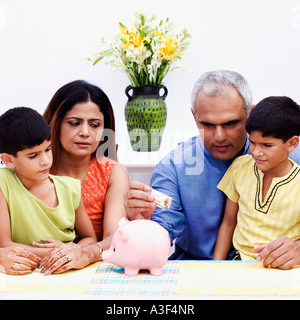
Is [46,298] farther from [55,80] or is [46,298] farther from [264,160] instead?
[55,80]

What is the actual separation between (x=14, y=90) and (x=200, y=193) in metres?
1.40

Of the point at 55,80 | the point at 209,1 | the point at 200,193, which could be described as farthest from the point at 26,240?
the point at 209,1

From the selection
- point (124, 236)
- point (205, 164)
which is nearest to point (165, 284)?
point (124, 236)

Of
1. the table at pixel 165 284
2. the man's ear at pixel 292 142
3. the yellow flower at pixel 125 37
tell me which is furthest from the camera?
the yellow flower at pixel 125 37

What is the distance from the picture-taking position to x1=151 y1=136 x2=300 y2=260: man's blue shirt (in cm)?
200

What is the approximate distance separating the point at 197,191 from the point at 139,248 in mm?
692

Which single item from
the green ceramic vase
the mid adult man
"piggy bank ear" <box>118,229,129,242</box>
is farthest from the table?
the green ceramic vase

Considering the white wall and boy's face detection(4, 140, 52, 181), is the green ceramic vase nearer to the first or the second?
the white wall

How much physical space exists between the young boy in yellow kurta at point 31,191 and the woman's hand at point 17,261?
0.08 m

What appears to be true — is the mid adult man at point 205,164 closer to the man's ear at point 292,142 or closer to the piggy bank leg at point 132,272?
the man's ear at point 292,142

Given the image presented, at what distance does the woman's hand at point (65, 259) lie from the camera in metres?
1.43

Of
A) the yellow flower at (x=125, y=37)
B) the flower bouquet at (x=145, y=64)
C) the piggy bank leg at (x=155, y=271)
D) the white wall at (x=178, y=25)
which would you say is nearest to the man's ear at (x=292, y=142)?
the piggy bank leg at (x=155, y=271)

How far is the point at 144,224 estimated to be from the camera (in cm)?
140

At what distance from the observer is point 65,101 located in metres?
1.90
